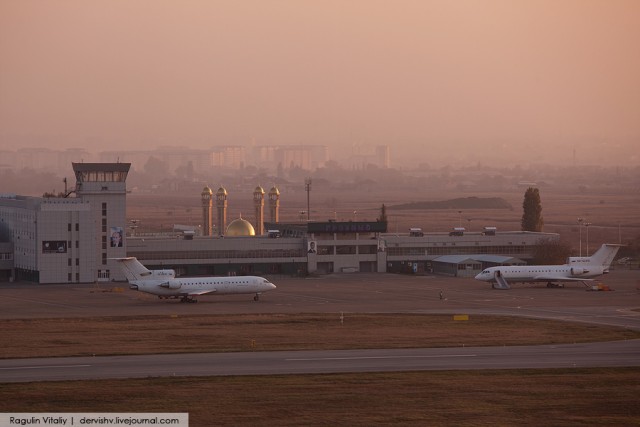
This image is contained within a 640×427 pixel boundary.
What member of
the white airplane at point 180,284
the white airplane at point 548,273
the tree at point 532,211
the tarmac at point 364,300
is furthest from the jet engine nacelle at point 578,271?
the tree at point 532,211

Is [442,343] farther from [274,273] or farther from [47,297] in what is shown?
[274,273]

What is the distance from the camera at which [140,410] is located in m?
52.6

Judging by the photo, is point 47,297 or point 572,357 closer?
point 572,357

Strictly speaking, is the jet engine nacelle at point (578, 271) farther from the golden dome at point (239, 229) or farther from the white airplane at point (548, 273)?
the golden dome at point (239, 229)

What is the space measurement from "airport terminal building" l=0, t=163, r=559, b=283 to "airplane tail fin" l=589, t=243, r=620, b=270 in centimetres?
1678

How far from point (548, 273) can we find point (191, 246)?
41.5 metres

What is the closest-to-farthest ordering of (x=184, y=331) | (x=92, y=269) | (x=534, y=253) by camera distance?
(x=184, y=331)
(x=92, y=269)
(x=534, y=253)

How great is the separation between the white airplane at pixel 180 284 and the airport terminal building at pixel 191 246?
56.8ft

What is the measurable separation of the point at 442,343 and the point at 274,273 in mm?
62975

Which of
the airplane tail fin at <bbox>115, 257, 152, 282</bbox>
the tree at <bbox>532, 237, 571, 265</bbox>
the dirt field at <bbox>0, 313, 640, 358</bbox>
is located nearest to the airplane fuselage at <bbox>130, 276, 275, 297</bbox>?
the airplane tail fin at <bbox>115, 257, 152, 282</bbox>

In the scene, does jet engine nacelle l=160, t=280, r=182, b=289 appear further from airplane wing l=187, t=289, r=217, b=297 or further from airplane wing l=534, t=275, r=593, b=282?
airplane wing l=534, t=275, r=593, b=282

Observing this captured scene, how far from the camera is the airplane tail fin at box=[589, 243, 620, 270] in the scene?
122588mm

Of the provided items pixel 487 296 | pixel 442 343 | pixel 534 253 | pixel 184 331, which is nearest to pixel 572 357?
pixel 442 343

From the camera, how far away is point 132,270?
10694 centimetres
